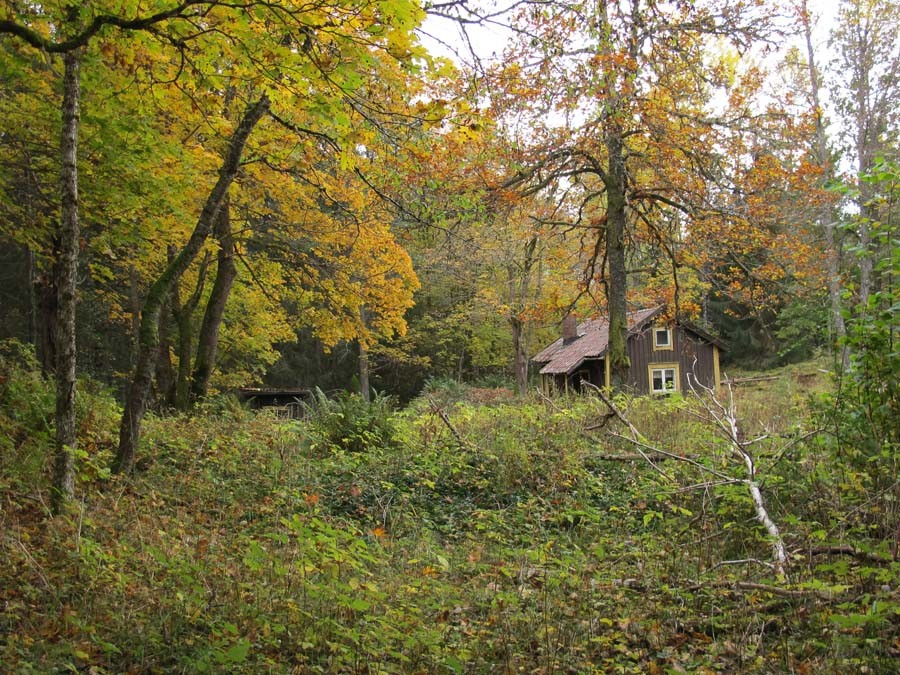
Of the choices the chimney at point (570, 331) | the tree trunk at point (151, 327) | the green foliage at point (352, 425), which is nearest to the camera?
the tree trunk at point (151, 327)

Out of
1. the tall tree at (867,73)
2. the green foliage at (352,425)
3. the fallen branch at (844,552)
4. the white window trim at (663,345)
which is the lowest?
the fallen branch at (844,552)

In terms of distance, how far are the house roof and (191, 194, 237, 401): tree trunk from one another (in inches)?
680

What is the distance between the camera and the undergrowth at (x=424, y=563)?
352cm

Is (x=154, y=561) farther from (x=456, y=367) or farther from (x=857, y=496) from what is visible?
(x=456, y=367)

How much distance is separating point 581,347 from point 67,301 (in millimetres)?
27276

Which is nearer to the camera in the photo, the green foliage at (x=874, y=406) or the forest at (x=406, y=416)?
the forest at (x=406, y=416)

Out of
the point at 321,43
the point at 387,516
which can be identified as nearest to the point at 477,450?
the point at 387,516

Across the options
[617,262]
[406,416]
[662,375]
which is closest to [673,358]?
[662,375]

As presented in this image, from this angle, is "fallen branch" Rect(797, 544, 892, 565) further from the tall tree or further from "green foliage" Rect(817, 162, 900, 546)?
the tall tree

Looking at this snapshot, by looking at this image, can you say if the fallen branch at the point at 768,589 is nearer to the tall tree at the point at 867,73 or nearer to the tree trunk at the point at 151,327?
the tree trunk at the point at 151,327

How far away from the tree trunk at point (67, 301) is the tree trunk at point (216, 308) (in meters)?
7.97

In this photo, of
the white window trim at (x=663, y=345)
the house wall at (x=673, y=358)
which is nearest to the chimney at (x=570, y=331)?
the house wall at (x=673, y=358)

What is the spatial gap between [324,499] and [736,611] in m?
4.76

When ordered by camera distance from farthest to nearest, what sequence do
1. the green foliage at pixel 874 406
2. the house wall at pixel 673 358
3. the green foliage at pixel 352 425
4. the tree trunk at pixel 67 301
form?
1. the house wall at pixel 673 358
2. the green foliage at pixel 352 425
3. the tree trunk at pixel 67 301
4. the green foliage at pixel 874 406
